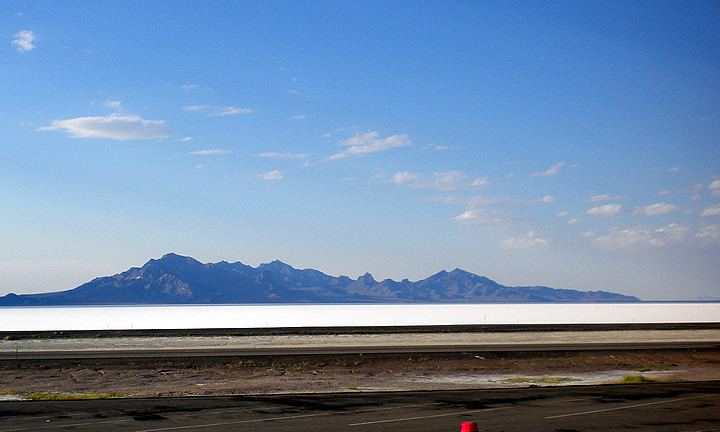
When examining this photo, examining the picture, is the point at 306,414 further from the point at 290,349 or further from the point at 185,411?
the point at 290,349

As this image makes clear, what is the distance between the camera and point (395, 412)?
23188mm

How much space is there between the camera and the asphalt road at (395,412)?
66.5ft

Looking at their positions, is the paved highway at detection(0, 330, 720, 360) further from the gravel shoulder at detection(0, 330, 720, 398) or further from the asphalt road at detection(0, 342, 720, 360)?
the gravel shoulder at detection(0, 330, 720, 398)

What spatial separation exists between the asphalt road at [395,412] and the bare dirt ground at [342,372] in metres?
3.67

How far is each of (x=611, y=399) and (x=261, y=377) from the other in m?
17.9

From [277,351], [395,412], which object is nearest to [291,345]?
[277,351]

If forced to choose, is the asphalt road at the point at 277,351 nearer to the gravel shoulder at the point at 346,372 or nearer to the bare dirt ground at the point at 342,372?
the gravel shoulder at the point at 346,372

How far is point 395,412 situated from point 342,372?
15055 mm

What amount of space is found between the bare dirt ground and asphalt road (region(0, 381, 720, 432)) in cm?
367

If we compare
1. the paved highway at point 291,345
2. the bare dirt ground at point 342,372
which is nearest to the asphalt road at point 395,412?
the bare dirt ground at point 342,372

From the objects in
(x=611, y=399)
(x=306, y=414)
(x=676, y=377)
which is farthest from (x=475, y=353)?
(x=306, y=414)

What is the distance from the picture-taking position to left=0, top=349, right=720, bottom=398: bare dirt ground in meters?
31.9

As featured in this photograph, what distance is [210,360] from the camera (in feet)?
139

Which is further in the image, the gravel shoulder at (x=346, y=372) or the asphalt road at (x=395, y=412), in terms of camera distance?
the gravel shoulder at (x=346, y=372)
